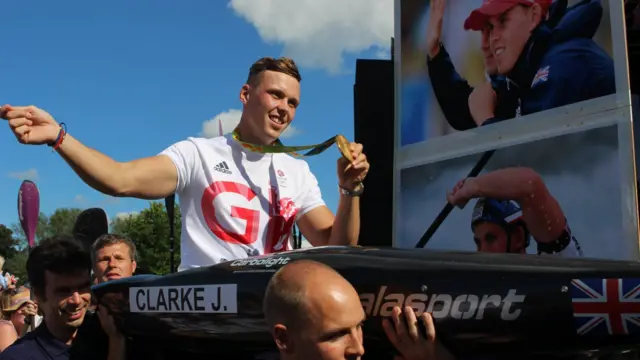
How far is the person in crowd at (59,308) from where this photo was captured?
7.57 ft

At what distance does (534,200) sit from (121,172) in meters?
2.45

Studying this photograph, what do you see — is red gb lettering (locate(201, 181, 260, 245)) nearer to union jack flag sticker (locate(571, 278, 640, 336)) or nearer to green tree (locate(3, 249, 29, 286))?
union jack flag sticker (locate(571, 278, 640, 336))

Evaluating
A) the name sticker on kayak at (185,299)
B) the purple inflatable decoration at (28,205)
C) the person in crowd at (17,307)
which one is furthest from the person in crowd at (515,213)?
the purple inflatable decoration at (28,205)

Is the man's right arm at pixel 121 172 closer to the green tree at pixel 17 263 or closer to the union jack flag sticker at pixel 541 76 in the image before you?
the union jack flag sticker at pixel 541 76

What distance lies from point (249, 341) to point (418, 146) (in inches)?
113

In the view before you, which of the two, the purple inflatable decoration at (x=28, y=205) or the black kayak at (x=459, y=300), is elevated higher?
the purple inflatable decoration at (x=28, y=205)

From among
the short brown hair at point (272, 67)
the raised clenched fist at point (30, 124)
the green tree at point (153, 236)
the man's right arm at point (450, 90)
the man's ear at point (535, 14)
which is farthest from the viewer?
the green tree at point (153, 236)

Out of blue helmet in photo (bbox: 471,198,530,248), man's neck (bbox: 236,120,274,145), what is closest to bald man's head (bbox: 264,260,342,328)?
man's neck (bbox: 236,120,274,145)

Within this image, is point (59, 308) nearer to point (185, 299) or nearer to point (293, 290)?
point (185, 299)

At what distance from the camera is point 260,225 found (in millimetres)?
2504

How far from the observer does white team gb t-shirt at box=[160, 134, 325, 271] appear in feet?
8.01

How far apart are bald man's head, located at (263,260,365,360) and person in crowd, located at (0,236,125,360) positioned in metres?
1.01

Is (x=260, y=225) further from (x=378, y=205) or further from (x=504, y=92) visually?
(x=378, y=205)

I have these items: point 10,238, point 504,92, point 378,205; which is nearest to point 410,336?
point 504,92
